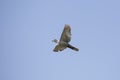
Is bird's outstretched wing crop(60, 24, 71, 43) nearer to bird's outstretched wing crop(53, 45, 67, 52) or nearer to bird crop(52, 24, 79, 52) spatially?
bird crop(52, 24, 79, 52)

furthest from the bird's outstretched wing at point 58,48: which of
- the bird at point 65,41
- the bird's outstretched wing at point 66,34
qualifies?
the bird's outstretched wing at point 66,34

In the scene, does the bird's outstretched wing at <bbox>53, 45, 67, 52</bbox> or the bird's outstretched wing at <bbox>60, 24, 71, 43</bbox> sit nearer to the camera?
the bird's outstretched wing at <bbox>60, 24, 71, 43</bbox>

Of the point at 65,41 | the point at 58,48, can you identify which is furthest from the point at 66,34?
the point at 58,48

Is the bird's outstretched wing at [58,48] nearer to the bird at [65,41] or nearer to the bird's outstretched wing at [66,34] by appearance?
the bird at [65,41]

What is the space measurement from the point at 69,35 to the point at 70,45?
1.79m

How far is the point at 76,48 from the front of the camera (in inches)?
2313

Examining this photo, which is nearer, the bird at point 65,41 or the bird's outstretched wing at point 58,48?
the bird at point 65,41

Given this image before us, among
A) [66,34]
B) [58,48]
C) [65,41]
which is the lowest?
[58,48]

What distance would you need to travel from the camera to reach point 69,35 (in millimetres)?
57281

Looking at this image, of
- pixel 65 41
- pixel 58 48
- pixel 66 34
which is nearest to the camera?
pixel 66 34

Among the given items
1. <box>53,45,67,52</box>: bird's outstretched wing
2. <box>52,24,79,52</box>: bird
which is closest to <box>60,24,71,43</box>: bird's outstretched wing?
<box>52,24,79,52</box>: bird

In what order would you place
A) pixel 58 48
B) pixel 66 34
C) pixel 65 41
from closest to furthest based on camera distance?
pixel 66 34 < pixel 65 41 < pixel 58 48

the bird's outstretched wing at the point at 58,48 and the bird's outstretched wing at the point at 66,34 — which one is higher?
the bird's outstretched wing at the point at 66,34

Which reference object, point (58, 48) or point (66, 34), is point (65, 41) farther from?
point (58, 48)
